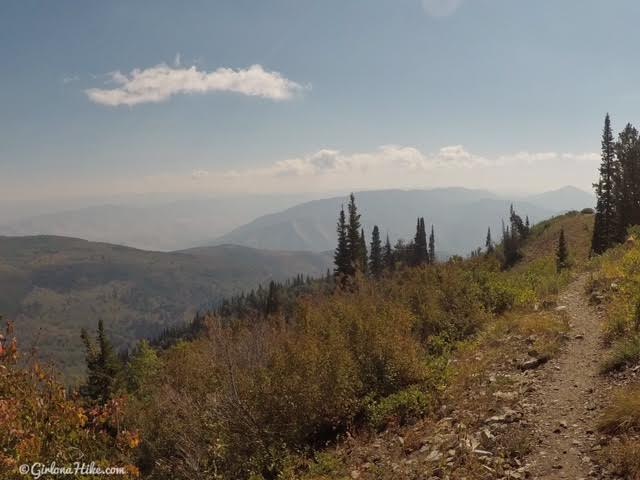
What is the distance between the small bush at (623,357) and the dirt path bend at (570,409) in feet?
1.19

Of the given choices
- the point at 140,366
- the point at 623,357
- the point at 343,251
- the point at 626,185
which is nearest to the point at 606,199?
the point at 626,185

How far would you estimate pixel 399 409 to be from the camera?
11.4 m

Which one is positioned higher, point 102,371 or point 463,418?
point 463,418

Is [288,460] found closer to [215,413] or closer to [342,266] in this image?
[215,413]

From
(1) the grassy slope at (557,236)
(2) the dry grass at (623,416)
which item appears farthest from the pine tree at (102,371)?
(1) the grassy slope at (557,236)

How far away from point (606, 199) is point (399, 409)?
180ft

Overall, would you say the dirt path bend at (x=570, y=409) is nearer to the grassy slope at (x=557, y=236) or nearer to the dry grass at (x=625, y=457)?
the dry grass at (x=625, y=457)

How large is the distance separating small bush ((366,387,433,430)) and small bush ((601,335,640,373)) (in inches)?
173

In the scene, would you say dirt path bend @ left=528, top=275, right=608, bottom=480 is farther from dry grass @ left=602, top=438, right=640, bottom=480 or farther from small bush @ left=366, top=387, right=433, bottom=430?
small bush @ left=366, top=387, right=433, bottom=430

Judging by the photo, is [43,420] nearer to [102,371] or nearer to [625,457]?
[625,457]

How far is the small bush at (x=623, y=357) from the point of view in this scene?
31.6 ft

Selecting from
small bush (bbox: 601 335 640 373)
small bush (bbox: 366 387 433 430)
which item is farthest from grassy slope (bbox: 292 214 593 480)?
small bush (bbox: 601 335 640 373)

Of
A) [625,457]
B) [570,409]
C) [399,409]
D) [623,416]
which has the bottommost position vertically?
[399,409]

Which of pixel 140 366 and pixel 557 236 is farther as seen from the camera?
Result: pixel 557 236
